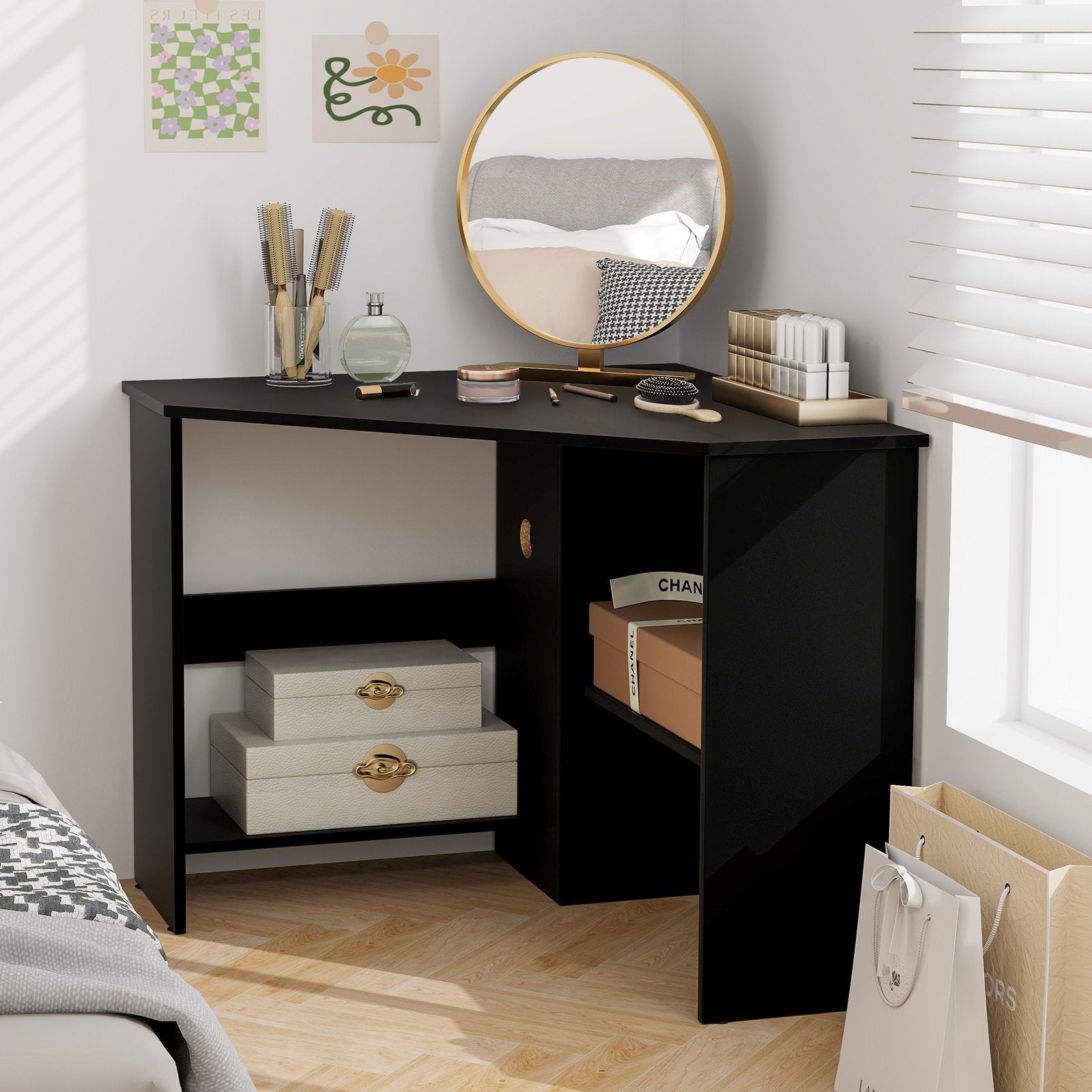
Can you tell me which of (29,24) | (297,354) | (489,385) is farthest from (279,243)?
(29,24)

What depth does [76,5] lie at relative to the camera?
9.89 ft

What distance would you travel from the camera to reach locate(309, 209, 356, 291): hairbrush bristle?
3.01 m

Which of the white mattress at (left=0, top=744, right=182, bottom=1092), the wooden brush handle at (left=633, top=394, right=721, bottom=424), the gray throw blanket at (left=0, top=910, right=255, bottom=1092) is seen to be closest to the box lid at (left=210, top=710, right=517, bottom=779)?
the wooden brush handle at (left=633, top=394, right=721, bottom=424)

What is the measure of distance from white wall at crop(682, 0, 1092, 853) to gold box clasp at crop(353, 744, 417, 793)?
37.6 inches

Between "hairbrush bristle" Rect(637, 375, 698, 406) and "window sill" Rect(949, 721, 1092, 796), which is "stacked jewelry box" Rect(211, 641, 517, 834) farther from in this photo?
"window sill" Rect(949, 721, 1092, 796)

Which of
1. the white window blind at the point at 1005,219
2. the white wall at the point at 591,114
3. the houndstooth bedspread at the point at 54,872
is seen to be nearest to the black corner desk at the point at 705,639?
the white window blind at the point at 1005,219

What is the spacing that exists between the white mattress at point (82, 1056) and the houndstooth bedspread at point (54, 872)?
21 centimetres

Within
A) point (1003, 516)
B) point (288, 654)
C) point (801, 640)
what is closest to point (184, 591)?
point (288, 654)

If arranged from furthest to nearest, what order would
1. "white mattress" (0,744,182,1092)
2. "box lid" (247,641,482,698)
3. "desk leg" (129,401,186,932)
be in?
"box lid" (247,641,482,698)
"desk leg" (129,401,186,932)
"white mattress" (0,744,182,1092)

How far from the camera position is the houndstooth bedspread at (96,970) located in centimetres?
156

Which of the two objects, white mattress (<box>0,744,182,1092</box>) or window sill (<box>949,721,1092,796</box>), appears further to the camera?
window sill (<box>949,721,1092,796</box>)

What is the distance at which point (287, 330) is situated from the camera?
3.02 m

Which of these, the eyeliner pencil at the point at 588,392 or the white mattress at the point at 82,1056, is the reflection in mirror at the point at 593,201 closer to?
the eyeliner pencil at the point at 588,392

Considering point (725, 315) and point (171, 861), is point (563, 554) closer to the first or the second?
point (725, 315)
